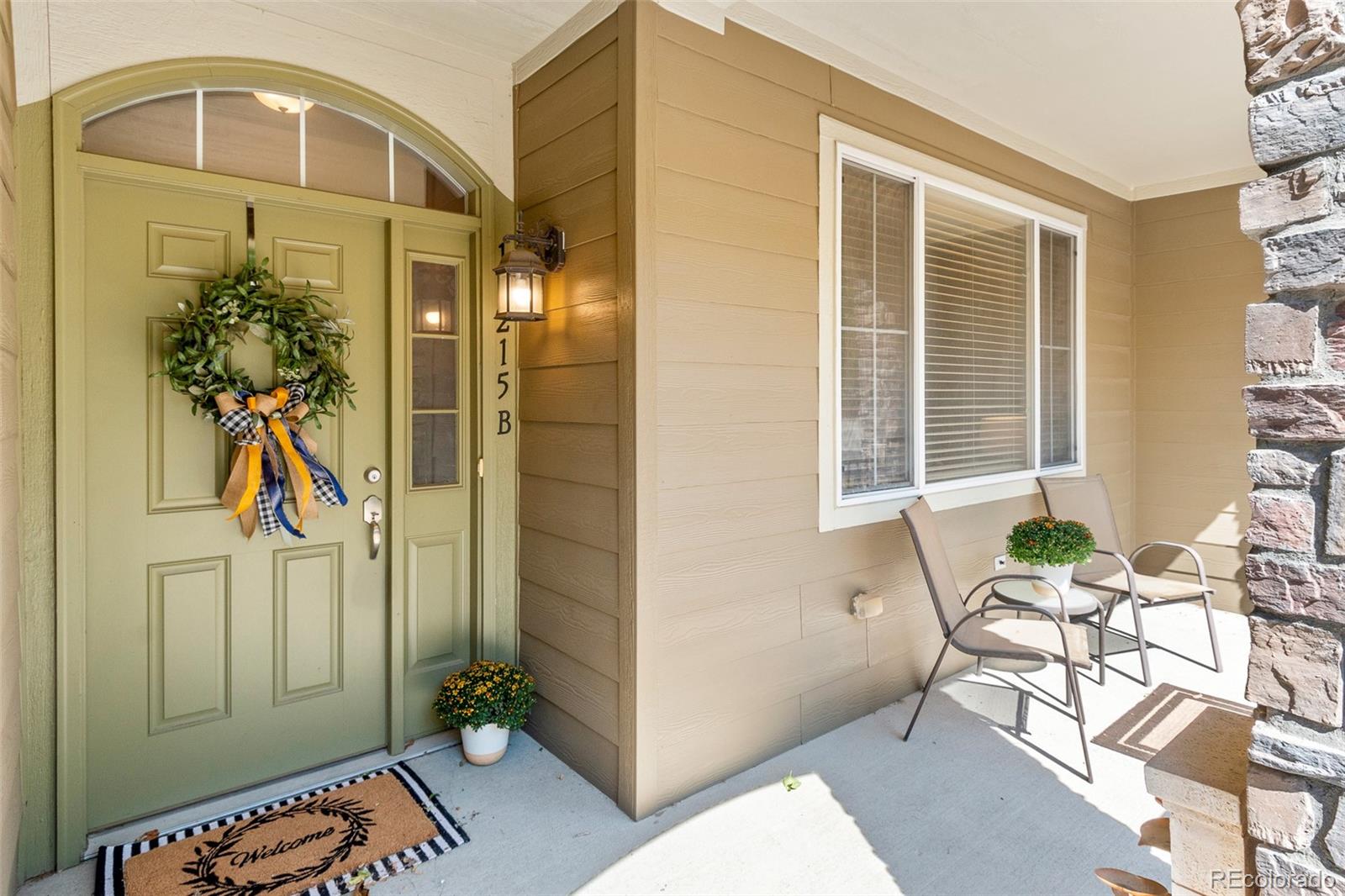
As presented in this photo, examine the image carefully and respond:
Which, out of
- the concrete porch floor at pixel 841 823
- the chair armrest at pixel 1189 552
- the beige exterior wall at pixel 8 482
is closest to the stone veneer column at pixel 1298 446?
the concrete porch floor at pixel 841 823

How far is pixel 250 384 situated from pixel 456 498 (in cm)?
82

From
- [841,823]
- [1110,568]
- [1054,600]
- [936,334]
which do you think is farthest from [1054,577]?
[841,823]

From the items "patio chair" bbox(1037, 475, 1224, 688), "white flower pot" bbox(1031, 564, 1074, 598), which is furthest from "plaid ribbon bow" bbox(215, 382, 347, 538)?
"patio chair" bbox(1037, 475, 1224, 688)

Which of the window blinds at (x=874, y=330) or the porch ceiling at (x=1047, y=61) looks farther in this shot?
the window blinds at (x=874, y=330)

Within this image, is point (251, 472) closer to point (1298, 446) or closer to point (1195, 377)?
point (1298, 446)

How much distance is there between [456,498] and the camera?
2.88 meters

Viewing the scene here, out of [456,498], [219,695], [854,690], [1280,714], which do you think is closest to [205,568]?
[219,695]

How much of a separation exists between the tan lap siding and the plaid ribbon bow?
115cm

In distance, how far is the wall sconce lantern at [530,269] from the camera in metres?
2.58

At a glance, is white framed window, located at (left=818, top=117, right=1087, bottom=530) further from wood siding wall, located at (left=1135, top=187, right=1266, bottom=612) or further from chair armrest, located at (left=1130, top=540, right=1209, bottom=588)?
wood siding wall, located at (left=1135, top=187, right=1266, bottom=612)

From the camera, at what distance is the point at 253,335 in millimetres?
2426

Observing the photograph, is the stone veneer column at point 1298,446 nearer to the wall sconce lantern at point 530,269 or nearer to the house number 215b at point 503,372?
the wall sconce lantern at point 530,269

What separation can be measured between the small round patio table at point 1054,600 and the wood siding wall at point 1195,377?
2.03 m

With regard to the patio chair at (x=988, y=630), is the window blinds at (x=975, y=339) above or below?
above
